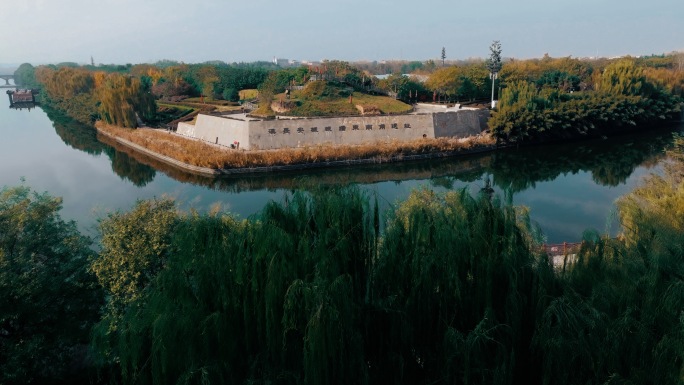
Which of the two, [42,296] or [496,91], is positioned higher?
[496,91]

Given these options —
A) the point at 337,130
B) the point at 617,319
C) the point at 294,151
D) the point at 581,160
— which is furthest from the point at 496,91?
the point at 617,319

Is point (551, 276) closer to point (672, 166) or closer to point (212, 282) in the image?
point (212, 282)

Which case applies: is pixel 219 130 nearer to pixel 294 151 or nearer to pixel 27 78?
pixel 294 151

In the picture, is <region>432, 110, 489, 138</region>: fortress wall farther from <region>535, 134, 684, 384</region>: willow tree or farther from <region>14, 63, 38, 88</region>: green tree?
<region>14, 63, 38, 88</region>: green tree

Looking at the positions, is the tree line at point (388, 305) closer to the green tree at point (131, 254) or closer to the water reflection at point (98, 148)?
the green tree at point (131, 254)

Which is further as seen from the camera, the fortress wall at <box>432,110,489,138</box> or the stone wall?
the fortress wall at <box>432,110,489,138</box>

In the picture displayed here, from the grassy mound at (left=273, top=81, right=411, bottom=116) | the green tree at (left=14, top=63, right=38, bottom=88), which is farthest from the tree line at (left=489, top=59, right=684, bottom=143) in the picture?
the green tree at (left=14, top=63, right=38, bottom=88)
